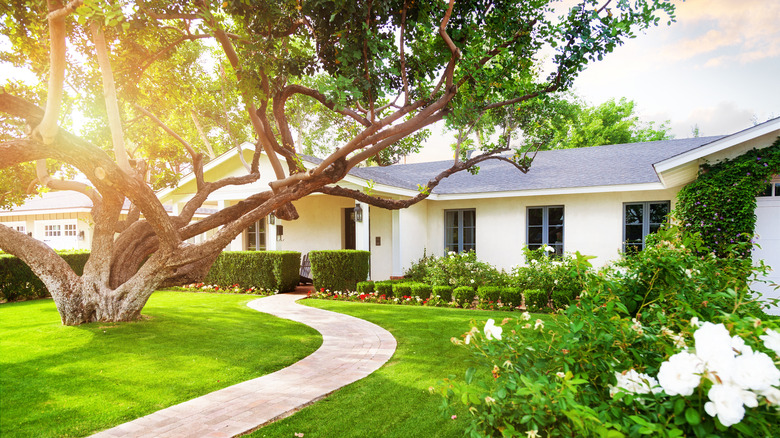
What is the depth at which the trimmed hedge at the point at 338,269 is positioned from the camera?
11.6 metres

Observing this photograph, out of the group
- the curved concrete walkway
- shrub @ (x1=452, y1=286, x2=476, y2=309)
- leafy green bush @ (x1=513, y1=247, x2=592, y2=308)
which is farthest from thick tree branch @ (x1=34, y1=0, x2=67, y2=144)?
leafy green bush @ (x1=513, y1=247, x2=592, y2=308)

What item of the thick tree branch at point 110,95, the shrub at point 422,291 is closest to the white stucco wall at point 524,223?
the shrub at point 422,291

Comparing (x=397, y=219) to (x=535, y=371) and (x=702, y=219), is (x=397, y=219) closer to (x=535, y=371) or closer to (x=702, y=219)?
(x=702, y=219)

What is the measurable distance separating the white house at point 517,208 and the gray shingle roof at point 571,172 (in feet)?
0.11

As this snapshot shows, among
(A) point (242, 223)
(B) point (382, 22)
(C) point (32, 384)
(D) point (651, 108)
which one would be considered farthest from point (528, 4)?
(D) point (651, 108)

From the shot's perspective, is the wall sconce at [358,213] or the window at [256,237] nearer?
the wall sconce at [358,213]

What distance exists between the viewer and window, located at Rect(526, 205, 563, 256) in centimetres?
1261

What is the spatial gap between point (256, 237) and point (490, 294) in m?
10.3

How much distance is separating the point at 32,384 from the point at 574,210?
12615 mm

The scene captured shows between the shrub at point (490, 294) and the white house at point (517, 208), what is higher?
the white house at point (517, 208)

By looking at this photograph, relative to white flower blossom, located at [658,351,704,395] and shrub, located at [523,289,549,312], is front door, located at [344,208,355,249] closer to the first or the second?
shrub, located at [523,289,549,312]

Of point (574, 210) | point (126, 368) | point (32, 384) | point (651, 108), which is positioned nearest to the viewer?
point (32, 384)

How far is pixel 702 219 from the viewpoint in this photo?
8.92 meters

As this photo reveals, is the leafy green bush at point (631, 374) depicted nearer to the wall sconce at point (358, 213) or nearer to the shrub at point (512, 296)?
the shrub at point (512, 296)
